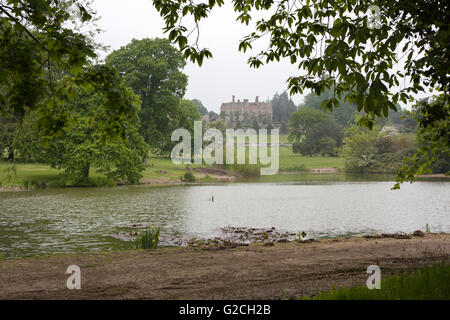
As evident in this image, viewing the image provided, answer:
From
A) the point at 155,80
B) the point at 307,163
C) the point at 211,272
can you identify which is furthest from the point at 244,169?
the point at 211,272

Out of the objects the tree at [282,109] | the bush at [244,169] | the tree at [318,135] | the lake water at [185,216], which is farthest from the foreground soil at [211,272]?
the tree at [282,109]

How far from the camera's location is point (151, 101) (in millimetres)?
53562

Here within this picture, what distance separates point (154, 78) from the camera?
52031mm

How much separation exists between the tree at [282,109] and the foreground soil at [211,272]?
458ft

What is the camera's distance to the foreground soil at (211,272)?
6730 mm

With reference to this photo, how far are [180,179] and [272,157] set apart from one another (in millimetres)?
35331

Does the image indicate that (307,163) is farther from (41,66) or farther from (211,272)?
(41,66)

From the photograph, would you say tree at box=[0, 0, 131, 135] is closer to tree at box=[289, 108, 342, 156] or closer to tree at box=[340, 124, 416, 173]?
tree at box=[340, 124, 416, 173]

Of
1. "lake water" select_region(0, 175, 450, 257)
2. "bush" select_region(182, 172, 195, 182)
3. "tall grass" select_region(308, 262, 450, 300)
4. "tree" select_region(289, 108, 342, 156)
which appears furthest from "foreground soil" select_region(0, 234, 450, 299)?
"tree" select_region(289, 108, 342, 156)

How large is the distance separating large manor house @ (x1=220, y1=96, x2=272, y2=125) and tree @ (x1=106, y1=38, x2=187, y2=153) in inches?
3357

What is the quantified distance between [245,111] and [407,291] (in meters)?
139

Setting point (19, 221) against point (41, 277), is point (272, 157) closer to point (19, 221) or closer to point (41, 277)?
point (19, 221)

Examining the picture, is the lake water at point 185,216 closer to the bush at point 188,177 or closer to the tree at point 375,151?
the bush at point 188,177

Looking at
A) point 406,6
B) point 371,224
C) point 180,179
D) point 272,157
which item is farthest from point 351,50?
point 272,157
